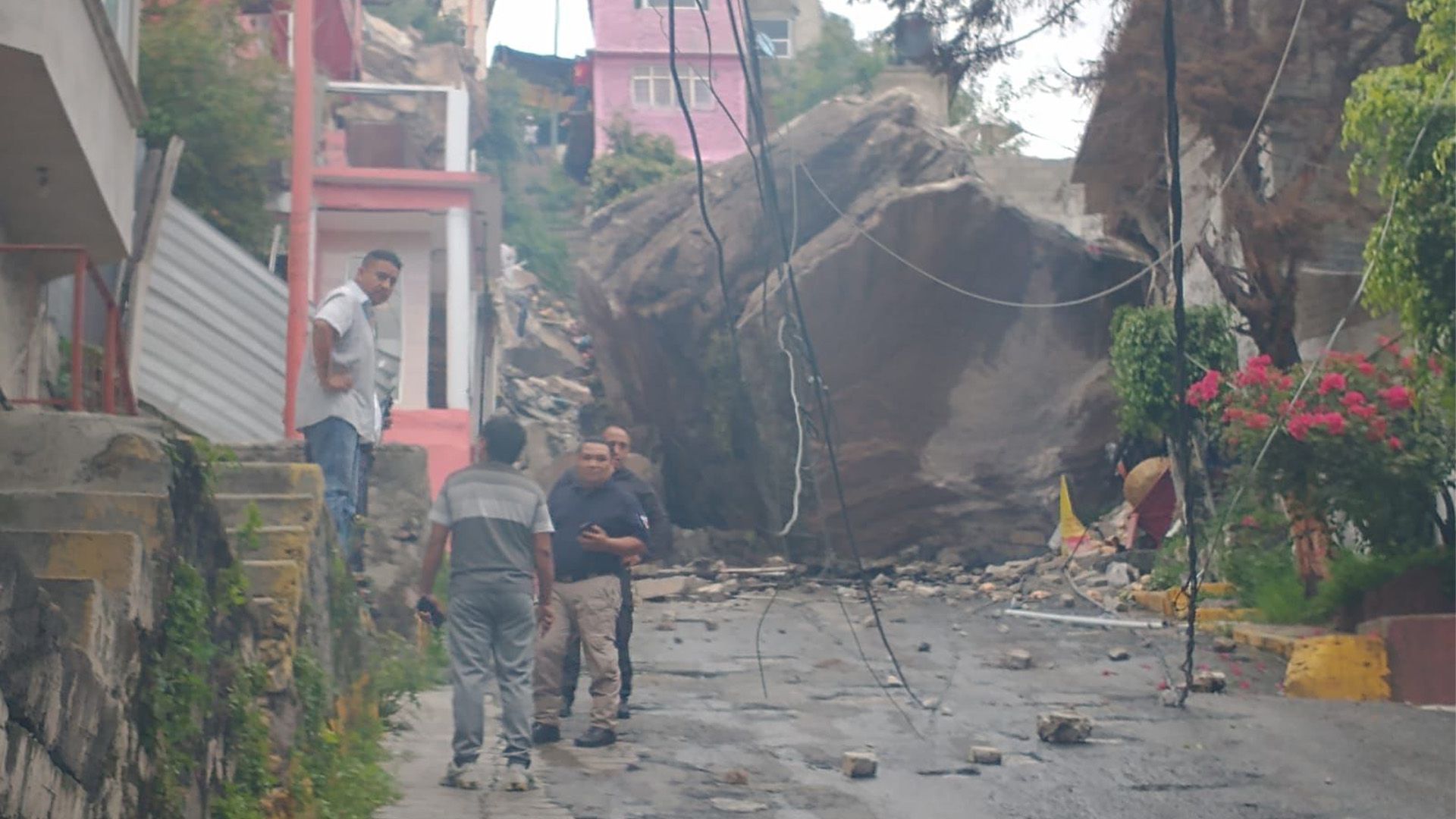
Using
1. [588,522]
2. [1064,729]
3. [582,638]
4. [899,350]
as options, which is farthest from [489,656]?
[899,350]

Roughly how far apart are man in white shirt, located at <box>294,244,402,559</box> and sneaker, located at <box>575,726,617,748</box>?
1.49m

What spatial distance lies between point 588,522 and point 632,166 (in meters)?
26.1

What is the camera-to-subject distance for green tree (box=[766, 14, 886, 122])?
1457 inches

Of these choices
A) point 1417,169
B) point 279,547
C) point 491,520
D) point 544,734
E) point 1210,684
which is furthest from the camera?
point 1417,169

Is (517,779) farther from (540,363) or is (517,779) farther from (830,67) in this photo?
(830,67)

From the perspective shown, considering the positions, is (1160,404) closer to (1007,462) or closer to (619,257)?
(1007,462)

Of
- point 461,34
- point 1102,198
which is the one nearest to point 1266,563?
point 1102,198

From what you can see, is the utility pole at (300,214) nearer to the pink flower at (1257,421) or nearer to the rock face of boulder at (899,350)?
the rock face of boulder at (899,350)

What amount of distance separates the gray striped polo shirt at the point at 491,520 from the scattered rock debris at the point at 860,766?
5.23 feet

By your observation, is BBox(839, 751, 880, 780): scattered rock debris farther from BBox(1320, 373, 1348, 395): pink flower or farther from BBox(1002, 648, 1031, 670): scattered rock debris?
BBox(1320, 373, 1348, 395): pink flower

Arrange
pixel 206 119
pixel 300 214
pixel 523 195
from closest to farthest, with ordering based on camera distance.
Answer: pixel 300 214
pixel 206 119
pixel 523 195

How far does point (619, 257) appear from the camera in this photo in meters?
22.7

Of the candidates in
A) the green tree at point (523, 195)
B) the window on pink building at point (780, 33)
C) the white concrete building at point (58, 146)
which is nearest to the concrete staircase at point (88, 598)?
the white concrete building at point (58, 146)

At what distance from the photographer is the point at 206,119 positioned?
1728 cm
